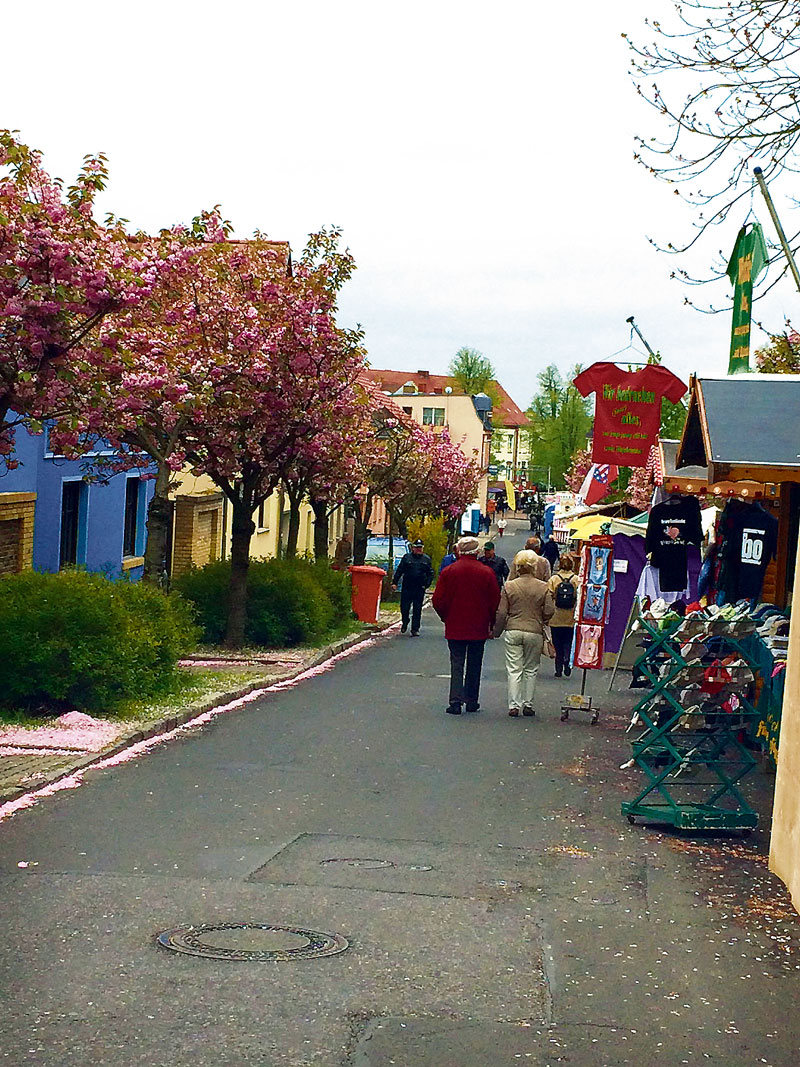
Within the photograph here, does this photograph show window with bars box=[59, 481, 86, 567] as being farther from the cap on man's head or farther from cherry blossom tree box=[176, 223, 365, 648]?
the cap on man's head

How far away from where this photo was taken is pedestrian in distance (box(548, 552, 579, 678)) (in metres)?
18.5

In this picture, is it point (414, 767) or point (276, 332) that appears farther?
point (276, 332)

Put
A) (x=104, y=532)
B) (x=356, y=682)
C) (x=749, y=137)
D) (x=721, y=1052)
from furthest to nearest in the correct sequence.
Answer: (x=104, y=532)
(x=356, y=682)
(x=749, y=137)
(x=721, y=1052)

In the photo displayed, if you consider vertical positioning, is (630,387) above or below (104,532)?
above

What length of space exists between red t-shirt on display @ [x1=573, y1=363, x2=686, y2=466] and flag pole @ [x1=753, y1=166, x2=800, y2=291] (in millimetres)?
6150

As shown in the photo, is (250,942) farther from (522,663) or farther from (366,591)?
(366,591)

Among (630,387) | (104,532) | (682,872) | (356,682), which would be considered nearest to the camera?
(682,872)

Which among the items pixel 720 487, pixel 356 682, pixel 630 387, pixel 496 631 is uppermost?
pixel 630 387

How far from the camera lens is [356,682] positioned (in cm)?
A: 1803

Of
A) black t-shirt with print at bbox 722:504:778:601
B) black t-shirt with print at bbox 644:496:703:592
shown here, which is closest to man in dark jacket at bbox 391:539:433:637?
black t-shirt with print at bbox 722:504:778:601

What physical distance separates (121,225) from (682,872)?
706 centimetres

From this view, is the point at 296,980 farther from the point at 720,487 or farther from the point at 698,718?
the point at 720,487

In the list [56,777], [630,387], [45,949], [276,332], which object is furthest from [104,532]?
[45,949]

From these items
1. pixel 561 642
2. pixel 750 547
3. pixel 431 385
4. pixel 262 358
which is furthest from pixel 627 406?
pixel 431 385
